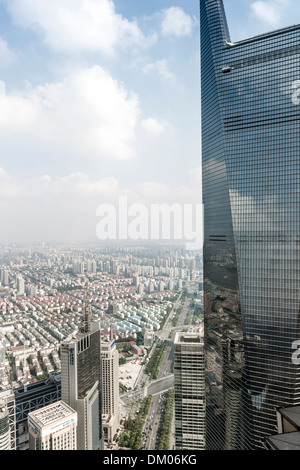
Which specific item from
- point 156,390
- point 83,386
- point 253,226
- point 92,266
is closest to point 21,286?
point 92,266

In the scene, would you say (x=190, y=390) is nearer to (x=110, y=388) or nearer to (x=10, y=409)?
(x=110, y=388)

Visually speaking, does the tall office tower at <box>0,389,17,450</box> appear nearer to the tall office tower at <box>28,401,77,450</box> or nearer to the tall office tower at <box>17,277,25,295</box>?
the tall office tower at <box>28,401,77,450</box>

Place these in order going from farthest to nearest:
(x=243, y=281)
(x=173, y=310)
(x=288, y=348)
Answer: (x=173, y=310), (x=243, y=281), (x=288, y=348)

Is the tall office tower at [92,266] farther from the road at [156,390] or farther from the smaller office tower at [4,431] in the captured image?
the smaller office tower at [4,431]
